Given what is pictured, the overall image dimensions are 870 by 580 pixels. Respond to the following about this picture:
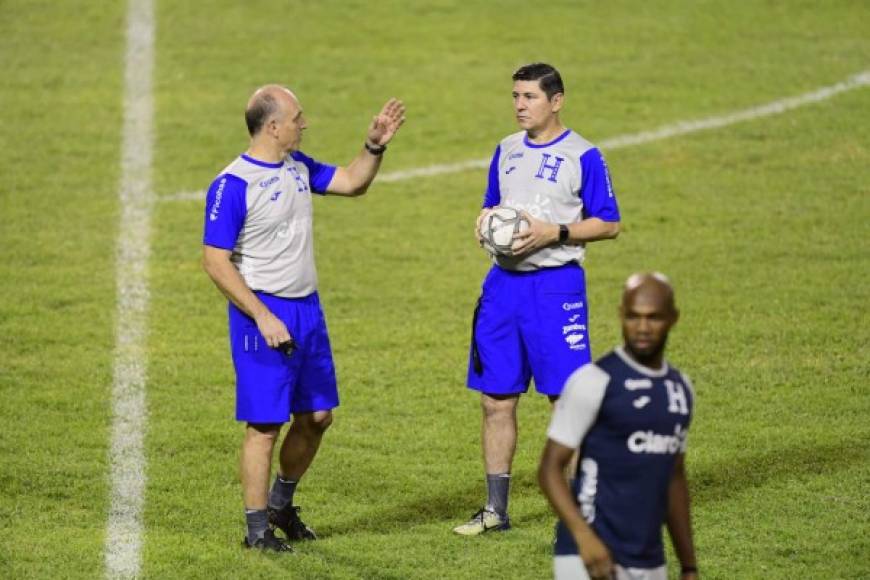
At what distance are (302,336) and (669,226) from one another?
743cm

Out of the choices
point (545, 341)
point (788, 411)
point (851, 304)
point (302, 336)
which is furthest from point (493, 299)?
point (851, 304)

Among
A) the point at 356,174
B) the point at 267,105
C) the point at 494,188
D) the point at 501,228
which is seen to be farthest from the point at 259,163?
the point at 494,188

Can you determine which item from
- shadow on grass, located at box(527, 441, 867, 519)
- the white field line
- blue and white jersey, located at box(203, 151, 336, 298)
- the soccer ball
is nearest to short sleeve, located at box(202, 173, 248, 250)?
blue and white jersey, located at box(203, 151, 336, 298)

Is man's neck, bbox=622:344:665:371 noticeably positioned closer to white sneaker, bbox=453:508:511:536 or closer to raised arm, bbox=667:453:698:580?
raised arm, bbox=667:453:698:580

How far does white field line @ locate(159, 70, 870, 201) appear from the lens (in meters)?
16.9

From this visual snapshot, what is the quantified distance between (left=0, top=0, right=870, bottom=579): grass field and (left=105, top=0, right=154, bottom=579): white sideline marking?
97 millimetres

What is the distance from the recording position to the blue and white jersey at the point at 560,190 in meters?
8.40

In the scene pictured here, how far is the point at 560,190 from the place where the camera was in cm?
841

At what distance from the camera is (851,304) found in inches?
504

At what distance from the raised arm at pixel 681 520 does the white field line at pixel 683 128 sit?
10.9 metres

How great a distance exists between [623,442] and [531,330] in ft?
9.57

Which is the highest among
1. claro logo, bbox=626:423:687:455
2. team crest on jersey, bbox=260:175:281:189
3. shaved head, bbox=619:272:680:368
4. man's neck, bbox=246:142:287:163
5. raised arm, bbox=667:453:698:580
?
man's neck, bbox=246:142:287:163

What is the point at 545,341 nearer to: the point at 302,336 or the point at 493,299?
the point at 493,299

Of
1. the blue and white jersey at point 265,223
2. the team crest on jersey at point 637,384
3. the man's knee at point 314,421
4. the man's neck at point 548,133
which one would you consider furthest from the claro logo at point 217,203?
the team crest on jersey at point 637,384
